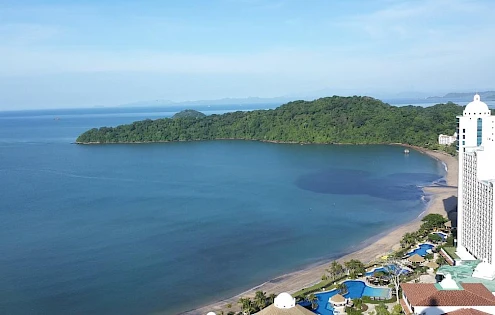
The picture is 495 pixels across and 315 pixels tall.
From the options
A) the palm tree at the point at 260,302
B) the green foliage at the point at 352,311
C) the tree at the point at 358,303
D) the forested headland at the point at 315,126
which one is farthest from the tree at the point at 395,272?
the forested headland at the point at 315,126

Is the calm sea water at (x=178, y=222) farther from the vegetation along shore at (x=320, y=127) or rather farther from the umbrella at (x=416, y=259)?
the vegetation along shore at (x=320, y=127)

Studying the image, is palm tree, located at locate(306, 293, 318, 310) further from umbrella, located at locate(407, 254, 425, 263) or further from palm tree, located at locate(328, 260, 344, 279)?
umbrella, located at locate(407, 254, 425, 263)

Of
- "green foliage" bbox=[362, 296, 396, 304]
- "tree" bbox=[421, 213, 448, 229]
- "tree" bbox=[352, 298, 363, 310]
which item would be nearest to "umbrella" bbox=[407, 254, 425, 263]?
"green foliage" bbox=[362, 296, 396, 304]

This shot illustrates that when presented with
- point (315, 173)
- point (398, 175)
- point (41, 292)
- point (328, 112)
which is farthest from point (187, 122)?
point (41, 292)

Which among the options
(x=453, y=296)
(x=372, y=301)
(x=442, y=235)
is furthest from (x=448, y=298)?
(x=442, y=235)

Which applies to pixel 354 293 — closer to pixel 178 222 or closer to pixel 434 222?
pixel 434 222

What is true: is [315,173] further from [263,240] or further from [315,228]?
[263,240]
